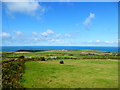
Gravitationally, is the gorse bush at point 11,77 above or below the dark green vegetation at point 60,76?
above

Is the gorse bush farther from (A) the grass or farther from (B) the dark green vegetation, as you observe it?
(A) the grass

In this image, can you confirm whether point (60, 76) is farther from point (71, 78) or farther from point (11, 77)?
point (11, 77)

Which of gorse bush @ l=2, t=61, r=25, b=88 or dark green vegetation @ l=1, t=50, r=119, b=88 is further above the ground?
gorse bush @ l=2, t=61, r=25, b=88

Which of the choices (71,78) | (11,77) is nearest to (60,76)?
(71,78)

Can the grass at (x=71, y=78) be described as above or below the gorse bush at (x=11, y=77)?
below

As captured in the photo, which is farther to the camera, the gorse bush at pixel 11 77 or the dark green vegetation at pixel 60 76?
the dark green vegetation at pixel 60 76

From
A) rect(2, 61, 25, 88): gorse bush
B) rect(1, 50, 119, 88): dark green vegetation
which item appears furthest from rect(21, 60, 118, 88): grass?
rect(2, 61, 25, 88): gorse bush

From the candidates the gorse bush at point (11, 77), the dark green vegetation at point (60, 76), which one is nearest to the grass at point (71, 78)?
the dark green vegetation at point (60, 76)

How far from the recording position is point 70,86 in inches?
478

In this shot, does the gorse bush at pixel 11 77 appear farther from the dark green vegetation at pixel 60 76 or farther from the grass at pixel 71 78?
the grass at pixel 71 78

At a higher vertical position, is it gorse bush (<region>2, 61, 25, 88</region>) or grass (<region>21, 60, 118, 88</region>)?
gorse bush (<region>2, 61, 25, 88</region>)

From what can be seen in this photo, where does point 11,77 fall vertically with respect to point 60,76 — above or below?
above

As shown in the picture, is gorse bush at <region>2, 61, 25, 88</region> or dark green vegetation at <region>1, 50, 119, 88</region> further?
dark green vegetation at <region>1, 50, 119, 88</region>

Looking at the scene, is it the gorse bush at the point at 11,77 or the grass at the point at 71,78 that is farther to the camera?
the grass at the point at 71,78
